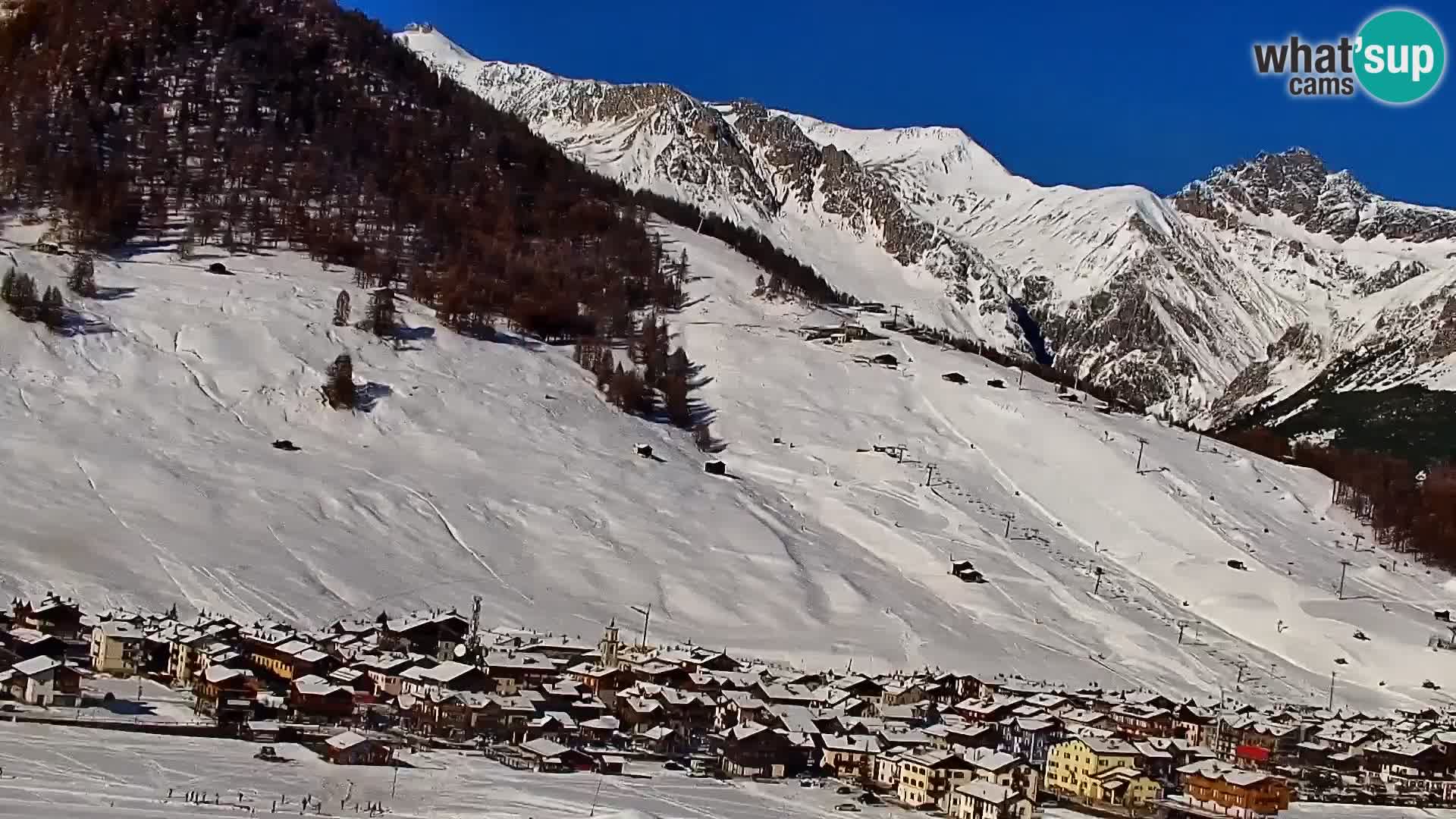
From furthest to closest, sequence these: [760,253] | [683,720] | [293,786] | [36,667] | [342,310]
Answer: [760,253] < [342,310] < [683,720] < [36,667] < [293,786]

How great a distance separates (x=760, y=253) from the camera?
440 feet

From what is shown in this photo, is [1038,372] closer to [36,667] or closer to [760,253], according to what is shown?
[760,253]

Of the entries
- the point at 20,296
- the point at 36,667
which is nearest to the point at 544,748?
the point at 36,667

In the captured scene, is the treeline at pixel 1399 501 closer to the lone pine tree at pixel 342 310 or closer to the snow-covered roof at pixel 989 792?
the lone pine tree at pixel 342 310

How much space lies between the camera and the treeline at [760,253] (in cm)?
11256

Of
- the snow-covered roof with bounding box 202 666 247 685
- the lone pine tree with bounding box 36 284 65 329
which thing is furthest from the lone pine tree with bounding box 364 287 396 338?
the snow-covered roof with bounding box 202 666 247 685

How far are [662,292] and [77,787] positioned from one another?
8031 cm

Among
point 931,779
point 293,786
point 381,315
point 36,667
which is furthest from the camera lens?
point 381,315

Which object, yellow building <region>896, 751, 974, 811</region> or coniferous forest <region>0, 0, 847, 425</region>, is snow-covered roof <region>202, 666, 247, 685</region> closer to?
yellow building <region>896, 751, 974, 811</region>

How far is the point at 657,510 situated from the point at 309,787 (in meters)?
36.6

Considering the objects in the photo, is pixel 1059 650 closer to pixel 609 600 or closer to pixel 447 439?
pixel 609 600

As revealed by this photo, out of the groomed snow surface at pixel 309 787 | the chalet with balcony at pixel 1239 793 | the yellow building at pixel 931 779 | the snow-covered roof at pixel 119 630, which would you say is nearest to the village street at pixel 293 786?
the groomed snow surface at pixel 309 787

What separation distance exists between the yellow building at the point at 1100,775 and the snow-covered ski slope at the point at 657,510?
1356 cm

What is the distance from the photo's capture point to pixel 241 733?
2808 cm
